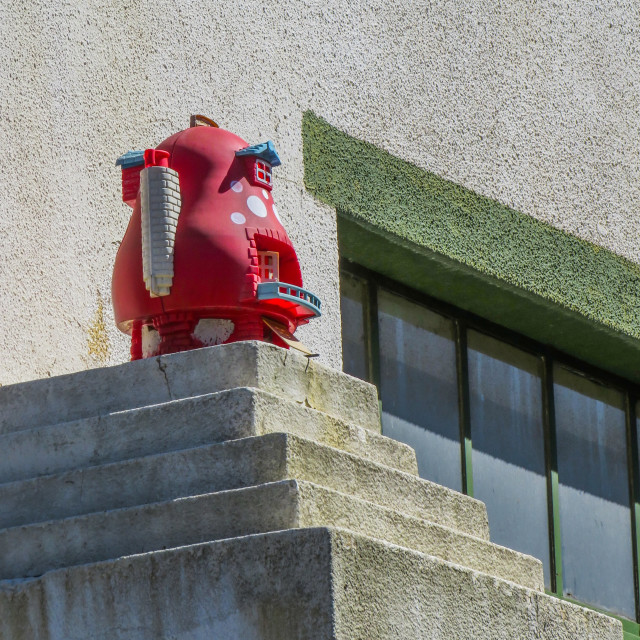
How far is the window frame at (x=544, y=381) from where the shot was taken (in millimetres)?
6457

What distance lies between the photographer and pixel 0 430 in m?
3.67

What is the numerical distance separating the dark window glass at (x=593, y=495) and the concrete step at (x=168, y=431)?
391cm

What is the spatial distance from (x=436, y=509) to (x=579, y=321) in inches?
145

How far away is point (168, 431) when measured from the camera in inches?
132

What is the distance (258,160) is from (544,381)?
3.85m

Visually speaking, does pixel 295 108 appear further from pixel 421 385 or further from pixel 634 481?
pixel 634 481

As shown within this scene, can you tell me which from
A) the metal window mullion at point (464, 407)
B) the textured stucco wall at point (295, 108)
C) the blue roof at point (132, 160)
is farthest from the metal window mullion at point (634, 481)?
the blue roof at point (132, 160)

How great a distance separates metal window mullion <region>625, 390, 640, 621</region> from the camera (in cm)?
765

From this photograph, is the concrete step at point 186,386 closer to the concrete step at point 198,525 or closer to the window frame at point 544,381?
the concrete step at point 198,525

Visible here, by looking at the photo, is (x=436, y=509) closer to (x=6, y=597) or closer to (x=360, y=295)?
(x=6, y=597)

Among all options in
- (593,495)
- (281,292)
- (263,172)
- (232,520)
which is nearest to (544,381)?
(593,495)

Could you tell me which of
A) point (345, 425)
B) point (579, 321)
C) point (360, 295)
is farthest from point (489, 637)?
point (579, 321)

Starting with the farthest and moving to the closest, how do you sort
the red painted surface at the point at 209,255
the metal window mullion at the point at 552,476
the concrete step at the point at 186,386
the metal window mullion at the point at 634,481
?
the metal window mullion at the point at 634,481, the metal window mullion at the point at 552,476, the red painted surface at the point at 209,255, the concrete step at the point at 186,386

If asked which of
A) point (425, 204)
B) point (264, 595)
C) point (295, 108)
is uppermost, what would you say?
point (295, 108)
